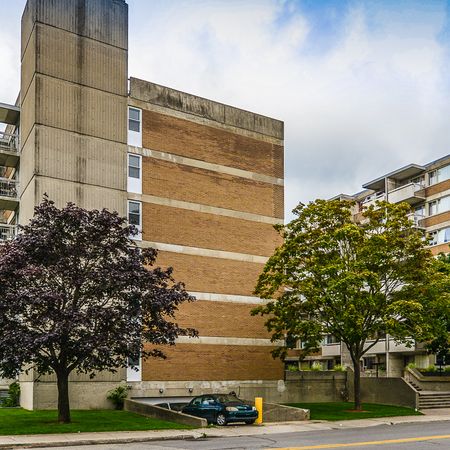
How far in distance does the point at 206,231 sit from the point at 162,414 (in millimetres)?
12734

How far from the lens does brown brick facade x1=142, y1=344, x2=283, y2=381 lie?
3641cm

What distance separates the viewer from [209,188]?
39875mm

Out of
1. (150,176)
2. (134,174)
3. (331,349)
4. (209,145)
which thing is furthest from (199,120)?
(331,349)

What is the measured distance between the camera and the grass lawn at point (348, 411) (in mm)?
32344

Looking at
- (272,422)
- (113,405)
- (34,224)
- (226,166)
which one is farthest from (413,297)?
(34,224)

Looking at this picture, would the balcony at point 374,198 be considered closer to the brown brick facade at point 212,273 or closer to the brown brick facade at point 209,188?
the brown brick facade at point 209,188

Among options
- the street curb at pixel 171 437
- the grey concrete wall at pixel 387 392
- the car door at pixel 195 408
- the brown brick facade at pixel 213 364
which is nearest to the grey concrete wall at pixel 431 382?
the grey concrete wall at pixel 387 392

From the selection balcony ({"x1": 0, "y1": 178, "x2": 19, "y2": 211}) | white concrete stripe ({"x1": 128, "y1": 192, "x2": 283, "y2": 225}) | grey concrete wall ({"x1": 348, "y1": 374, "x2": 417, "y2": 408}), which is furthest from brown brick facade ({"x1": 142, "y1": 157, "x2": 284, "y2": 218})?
grey concrete wall ({"x1": 348, "y1": 374, "x2": 417, "y2": 408})

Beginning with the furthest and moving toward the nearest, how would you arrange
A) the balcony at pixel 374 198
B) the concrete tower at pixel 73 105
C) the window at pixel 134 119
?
the balcony at pixel 374 198
the window at pixel 134 119
the concrete tower at pixel 73 105

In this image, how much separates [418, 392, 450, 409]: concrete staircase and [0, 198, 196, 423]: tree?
18309 mm

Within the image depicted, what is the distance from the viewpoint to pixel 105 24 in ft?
125

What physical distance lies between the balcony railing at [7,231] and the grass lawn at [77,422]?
10.1 m

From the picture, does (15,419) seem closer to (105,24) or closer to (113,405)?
→ (113,405)

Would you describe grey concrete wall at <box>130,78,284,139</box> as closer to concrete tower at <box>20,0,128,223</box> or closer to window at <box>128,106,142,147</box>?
window at <box>128,106,142,147</box>
